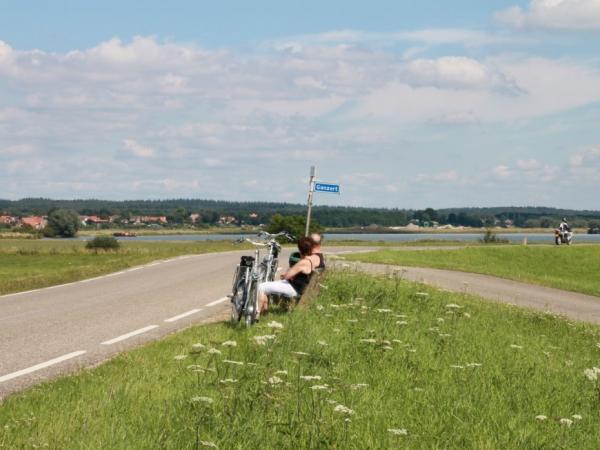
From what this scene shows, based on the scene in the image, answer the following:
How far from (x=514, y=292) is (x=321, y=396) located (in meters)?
20.2

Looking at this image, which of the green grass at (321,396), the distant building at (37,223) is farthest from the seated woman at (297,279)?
the distant building at (37,223)

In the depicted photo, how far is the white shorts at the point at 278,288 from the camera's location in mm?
13766

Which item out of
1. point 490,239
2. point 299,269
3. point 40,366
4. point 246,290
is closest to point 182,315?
point 299,269

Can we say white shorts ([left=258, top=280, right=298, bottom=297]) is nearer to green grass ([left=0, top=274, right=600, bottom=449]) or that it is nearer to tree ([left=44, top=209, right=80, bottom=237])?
green grass ([left=0, top=274, right=600, bottom=449])

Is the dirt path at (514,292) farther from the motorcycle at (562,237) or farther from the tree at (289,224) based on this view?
the tree at (289,224)

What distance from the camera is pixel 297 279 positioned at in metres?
14.3

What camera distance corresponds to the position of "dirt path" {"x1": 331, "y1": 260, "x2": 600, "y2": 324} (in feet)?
73.4

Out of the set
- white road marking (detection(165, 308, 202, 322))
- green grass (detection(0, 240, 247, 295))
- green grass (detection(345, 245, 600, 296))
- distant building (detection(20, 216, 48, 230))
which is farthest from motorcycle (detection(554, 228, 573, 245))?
distant building (detection(20, 216, 48, 230))

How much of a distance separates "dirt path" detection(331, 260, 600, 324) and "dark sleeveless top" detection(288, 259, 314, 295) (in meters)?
6.65

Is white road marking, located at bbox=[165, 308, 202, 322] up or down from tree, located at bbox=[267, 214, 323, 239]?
down

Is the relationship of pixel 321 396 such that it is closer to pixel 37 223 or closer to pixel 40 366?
pixel 40 366

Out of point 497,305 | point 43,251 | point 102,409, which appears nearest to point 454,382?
point 102,409

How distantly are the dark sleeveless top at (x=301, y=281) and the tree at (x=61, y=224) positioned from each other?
117 m

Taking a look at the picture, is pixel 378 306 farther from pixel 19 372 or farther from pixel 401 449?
pixel 401 449
